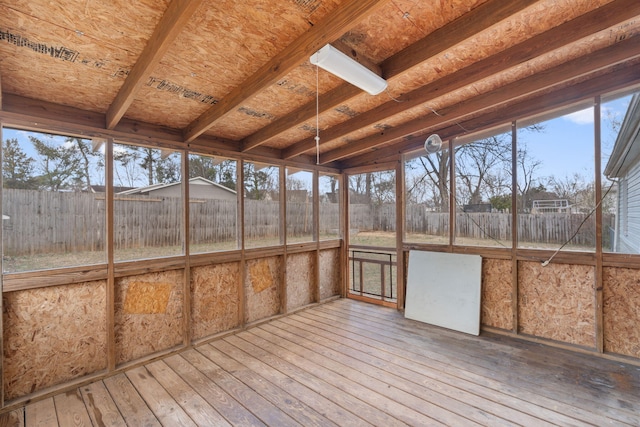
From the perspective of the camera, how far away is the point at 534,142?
3.30m

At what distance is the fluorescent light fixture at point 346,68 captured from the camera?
1.81m

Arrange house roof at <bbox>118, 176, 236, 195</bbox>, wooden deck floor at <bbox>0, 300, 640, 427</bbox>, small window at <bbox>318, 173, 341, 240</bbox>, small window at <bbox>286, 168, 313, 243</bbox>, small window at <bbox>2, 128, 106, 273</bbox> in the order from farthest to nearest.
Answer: small window at <bbox>318, 173, 341, 240</bbox>
small window at <bbox>286, 168, 313, 243</bbox>
house roof at <bbox>118, 176, 236, 195</bbox>
small window at <bbox>2, 128, 106, 273</bbox>
wooden deck floor at <bbox>0, 300, 640, 427</bbox>

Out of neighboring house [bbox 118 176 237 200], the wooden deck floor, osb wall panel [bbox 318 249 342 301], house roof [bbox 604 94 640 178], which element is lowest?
the wooden deck floor

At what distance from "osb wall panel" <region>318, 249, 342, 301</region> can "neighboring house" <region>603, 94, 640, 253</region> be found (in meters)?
3.71

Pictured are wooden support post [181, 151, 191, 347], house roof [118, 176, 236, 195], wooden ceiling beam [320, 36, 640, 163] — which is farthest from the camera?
wooden support post [181, 151, 191, 347]

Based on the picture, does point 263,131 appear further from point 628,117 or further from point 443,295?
point 628,117

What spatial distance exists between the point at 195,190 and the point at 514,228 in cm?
403

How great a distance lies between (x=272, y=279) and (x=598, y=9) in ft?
14.1

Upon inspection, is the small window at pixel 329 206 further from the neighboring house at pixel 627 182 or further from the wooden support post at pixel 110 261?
the neighboring house at pixel 627 182

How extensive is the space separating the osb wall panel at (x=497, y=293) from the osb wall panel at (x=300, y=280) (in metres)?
2.63

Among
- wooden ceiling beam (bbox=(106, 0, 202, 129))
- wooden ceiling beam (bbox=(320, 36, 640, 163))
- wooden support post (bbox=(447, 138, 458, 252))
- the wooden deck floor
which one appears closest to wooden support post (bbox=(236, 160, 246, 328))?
the wooden deck floor

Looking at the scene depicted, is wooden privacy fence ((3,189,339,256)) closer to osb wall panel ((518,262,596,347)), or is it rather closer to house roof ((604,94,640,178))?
osb wall panel ((518,262,596,347))

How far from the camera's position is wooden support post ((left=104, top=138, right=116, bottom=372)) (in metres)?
2.74

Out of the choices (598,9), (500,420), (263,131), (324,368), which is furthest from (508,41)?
(324,368)
